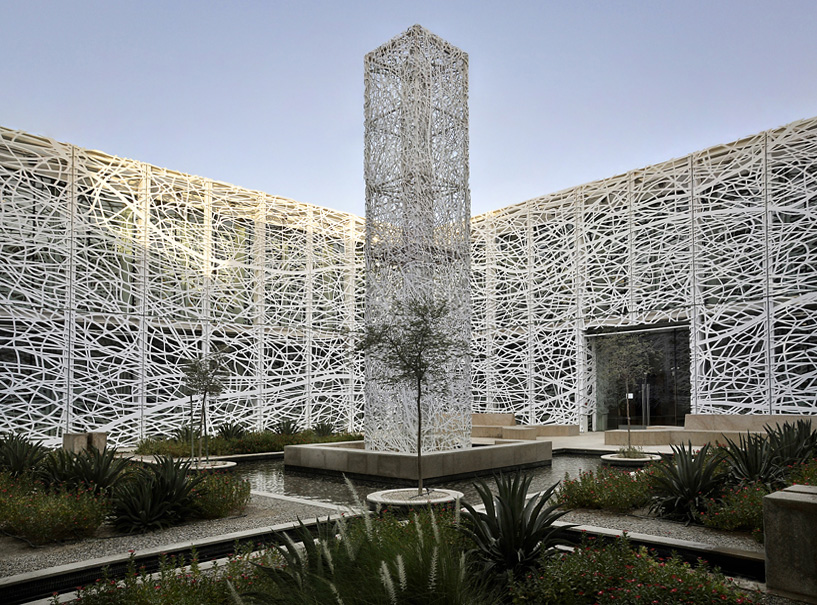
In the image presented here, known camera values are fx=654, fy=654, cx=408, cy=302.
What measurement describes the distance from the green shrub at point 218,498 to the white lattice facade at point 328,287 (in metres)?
11.3

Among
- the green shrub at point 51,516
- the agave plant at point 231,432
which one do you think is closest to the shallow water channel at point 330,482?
the agave plant at point 231,432

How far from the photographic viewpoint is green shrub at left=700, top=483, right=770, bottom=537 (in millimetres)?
7055

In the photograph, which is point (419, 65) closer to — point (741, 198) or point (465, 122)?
point (465, 122)

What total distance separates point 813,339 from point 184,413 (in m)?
19.6

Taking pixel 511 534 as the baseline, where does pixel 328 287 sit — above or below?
above

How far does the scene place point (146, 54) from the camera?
10.9m

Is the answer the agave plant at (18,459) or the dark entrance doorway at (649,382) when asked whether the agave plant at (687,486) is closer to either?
the agave plant at (18,459)

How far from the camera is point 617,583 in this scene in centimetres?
499

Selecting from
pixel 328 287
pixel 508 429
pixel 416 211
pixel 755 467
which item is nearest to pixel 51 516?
pixel 755 467

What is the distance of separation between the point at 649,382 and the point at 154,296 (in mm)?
17482

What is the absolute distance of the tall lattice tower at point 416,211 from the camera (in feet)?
47.8

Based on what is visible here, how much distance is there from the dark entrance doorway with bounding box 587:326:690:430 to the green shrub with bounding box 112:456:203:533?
50.6ft

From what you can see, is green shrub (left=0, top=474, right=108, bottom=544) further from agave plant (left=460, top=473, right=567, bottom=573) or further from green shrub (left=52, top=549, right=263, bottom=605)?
agave plant (left=460, top=473, right=567, bottom=573)

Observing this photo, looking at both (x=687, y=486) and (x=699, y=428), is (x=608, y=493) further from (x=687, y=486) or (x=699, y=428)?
(x=699, y=428)
